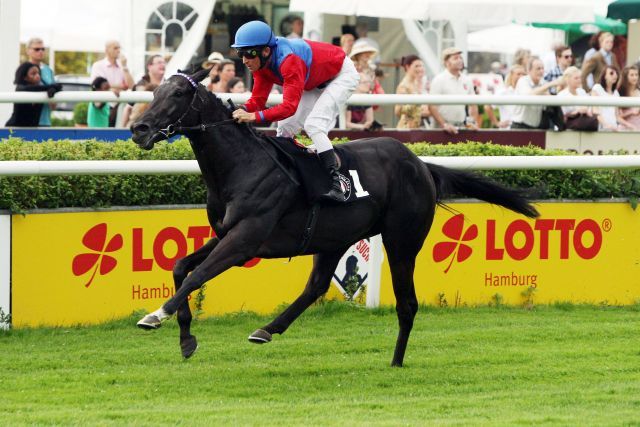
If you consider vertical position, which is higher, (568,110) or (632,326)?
(568,110)

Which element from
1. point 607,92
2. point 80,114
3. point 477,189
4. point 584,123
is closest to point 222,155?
point 477,189

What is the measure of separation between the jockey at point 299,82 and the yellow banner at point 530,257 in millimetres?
1942

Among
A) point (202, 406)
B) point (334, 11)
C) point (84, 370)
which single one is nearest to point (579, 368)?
point (202, 406)

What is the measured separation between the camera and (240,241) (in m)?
6.79

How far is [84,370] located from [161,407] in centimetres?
102

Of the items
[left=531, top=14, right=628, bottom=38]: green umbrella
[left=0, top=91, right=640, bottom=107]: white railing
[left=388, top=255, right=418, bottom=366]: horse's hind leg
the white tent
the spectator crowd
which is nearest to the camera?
[left=388, top=255, right=418, bottom=366]: horse's hind leg

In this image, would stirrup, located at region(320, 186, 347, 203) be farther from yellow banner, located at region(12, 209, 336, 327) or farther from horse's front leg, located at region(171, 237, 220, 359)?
yellow banner, located at region(12, 209, 336, 327)

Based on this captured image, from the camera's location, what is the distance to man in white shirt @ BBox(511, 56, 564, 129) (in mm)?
13320

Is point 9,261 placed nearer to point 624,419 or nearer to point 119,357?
point 119,357

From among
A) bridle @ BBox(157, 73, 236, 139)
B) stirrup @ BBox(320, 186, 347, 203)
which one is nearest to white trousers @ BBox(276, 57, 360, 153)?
stirrup @ BBox(320, 186, 347, 203)

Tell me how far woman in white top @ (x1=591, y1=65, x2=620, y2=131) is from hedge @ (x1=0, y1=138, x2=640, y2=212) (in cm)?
418

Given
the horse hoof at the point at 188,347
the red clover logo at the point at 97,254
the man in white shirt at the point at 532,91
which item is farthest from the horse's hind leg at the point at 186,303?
the man in white shirt at the point at 532,91

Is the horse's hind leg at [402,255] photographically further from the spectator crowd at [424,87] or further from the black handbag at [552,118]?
the black handbag at [552,118]

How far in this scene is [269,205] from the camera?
22.9 feet
